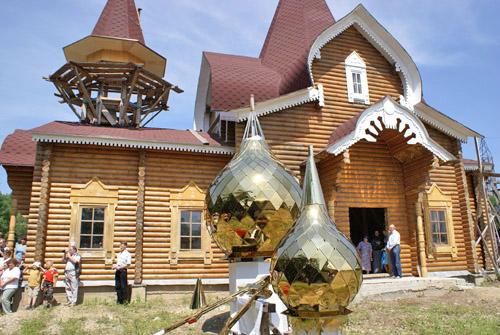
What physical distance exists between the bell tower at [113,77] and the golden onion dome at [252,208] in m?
9.30

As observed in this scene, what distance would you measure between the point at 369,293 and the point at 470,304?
6.64 ft

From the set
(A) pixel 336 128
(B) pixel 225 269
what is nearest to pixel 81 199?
(B) pixel 225 269

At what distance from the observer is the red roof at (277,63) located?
452 inches

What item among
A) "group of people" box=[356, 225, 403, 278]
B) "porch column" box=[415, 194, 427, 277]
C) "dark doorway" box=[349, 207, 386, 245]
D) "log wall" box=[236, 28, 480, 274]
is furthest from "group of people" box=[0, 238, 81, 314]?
"dark doorway" box=[349, 207, 386, 245]

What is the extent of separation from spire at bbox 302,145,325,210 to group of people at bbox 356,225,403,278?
7.78 m

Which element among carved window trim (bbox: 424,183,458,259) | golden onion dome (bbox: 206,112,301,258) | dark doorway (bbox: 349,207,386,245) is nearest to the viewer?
golden onion dome (bbox: 206,112,301,258)

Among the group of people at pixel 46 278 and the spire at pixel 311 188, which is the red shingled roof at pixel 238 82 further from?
the spire at pixel 311 188

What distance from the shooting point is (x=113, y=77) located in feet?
39.9

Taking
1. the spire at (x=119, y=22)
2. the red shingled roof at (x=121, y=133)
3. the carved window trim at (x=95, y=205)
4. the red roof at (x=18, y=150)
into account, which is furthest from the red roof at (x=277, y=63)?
the red roof at (x=18, y=150)

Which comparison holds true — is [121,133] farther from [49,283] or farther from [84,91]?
[49,283]

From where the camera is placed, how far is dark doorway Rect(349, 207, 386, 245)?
1445 centimetres

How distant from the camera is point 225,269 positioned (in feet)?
33.1

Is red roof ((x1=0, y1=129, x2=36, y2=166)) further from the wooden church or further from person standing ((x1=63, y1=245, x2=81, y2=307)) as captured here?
person standing ((x1=63, y1=245, x2=81, y2=307))

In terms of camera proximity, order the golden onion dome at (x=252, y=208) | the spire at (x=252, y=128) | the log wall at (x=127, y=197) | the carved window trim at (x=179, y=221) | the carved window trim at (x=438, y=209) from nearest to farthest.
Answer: the golden onion dome at (x=252, y=208) < the spire at (x=252, y=128) < the log wall at (x=127, y=197) < the carved window trim at (x=179, y=221) < the carved window trim at (x=438, y=209)
